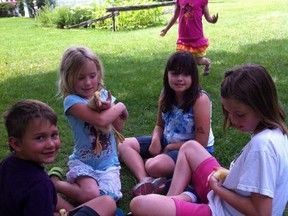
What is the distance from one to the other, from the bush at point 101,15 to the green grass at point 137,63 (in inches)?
45.7

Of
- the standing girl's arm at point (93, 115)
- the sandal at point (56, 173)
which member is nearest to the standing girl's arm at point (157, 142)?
the standing girl's arm at point (93, 115)

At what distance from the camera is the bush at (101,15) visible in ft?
42.7

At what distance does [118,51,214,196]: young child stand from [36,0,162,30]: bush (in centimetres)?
995

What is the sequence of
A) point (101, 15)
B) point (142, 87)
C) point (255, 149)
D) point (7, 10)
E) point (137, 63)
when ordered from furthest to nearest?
point (7, 10) → point (101, 15) → point (137, 63) → point (142, 87) → point (255, 149)

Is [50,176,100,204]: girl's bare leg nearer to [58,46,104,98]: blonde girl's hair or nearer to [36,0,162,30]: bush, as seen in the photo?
[58,46,104,98]: blonde girl's hair

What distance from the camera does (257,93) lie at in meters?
1.90

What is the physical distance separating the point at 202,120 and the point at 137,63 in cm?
417

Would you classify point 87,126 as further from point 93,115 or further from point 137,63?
point 137,63

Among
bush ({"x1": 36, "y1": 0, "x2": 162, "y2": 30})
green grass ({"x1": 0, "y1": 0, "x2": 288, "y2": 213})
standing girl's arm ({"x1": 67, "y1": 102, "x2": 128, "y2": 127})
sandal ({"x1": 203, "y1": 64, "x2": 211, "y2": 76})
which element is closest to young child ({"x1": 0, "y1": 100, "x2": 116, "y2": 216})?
standing girl's arm ({"x1": 67, "y1": 102, "x2": 128, "y2": 127})

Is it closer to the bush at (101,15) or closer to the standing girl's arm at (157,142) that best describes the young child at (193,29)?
the standing girl's arm at (157,142)

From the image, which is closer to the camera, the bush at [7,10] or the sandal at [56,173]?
the sandal at [56,173]

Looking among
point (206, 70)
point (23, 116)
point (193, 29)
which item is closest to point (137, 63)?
point (193, 29)

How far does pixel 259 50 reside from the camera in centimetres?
743

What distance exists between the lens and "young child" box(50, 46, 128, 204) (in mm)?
2828
